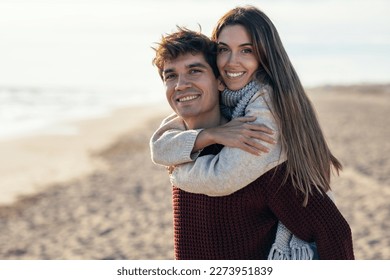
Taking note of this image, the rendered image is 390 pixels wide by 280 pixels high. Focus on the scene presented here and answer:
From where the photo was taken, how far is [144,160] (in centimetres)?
1354

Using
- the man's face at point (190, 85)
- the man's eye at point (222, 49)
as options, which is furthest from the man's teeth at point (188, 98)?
the man's eye at point (222, 49)

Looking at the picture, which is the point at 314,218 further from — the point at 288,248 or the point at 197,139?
the point at 197,139

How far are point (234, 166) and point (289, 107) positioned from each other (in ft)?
1.10

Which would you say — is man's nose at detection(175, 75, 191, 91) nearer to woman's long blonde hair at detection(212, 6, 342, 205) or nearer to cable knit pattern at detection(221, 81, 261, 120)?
cable knit pattern at detection(221, 81, 261, 120)

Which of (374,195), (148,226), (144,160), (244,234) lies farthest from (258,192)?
(144,160)

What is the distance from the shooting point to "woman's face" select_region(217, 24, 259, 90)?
8.36 ft

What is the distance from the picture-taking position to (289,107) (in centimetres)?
246

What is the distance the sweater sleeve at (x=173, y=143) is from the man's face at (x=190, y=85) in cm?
10

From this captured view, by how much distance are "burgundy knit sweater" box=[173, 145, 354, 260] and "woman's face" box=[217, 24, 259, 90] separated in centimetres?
42

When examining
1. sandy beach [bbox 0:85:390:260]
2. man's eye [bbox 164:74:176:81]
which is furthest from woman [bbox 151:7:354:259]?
sandy beach [bbox 0:85:390:260]

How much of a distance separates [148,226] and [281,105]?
6045 mm

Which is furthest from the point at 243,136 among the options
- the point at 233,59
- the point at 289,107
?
the point at 233,59

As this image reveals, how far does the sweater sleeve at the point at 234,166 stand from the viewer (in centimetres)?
240
